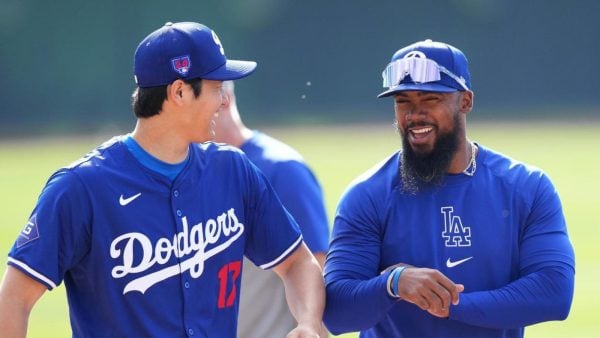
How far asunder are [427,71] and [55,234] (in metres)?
1.43

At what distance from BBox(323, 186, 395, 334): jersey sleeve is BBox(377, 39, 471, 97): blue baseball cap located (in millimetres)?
418

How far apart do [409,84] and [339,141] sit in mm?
19542

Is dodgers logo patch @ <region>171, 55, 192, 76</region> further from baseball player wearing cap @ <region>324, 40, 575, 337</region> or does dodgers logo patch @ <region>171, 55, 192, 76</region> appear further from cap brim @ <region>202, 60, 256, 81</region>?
baseball player wearing cap @ <region>324, 40, 575, 337</region>

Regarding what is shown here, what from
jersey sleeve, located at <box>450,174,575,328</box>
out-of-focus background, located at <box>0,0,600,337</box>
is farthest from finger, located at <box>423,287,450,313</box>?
out-of-focus background, located at <box>0,0,600,337</box>

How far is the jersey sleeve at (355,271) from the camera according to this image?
139 inches

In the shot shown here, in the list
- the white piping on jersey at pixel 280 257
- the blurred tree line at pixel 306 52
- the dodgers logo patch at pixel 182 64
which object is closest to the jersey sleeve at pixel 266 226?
the white piping on jersey at pixel 280 257

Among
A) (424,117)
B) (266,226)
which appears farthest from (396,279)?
(424,117)

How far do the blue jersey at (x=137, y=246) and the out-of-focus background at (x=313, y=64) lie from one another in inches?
710

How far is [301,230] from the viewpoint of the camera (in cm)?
456

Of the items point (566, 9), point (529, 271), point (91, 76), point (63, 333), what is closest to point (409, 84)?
point (529, 271)

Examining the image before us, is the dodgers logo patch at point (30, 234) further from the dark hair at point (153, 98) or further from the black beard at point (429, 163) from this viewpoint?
the black beard at point (429, 163)

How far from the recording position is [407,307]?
3719 millimetres

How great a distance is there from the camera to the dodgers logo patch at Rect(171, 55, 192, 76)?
11.0 ft

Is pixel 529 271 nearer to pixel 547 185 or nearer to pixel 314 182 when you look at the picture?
pixel 547 185
